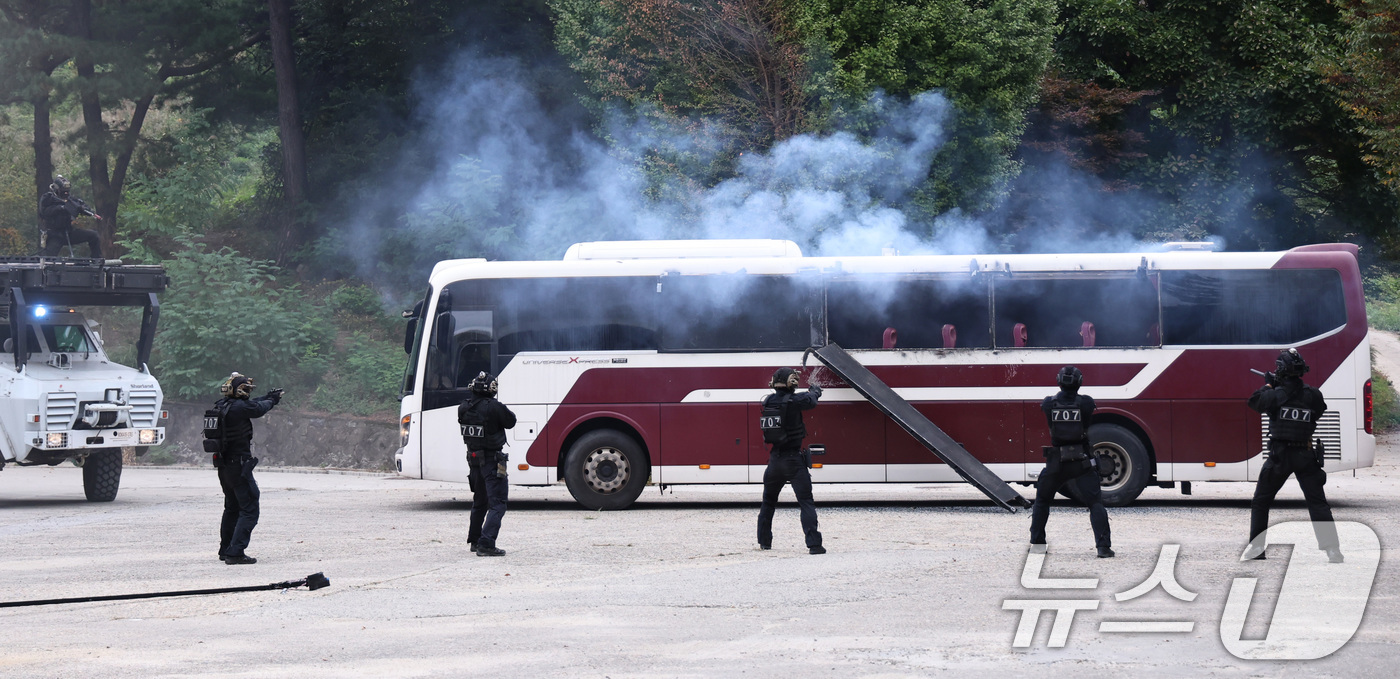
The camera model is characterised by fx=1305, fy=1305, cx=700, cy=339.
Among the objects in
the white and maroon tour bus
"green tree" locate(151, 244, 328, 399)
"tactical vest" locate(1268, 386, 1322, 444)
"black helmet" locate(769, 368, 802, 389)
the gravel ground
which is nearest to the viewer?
the gravel ground

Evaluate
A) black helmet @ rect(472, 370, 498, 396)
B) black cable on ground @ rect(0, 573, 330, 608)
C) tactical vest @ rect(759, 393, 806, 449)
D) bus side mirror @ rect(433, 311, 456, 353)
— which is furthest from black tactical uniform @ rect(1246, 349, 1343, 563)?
bus side mirror @ rect(433, 311, 456, 353)

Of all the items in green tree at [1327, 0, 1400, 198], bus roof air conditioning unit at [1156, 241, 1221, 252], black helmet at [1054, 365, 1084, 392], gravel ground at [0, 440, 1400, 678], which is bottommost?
gravel ground at [0, 440, 1400, 678]

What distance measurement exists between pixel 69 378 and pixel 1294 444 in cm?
1419

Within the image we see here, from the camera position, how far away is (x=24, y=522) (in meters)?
15.2

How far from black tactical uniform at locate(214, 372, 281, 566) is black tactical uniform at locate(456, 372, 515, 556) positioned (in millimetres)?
1702

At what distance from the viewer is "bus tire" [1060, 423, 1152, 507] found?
1561 cm

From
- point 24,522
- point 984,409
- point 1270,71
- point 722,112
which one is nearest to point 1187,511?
point 984,409

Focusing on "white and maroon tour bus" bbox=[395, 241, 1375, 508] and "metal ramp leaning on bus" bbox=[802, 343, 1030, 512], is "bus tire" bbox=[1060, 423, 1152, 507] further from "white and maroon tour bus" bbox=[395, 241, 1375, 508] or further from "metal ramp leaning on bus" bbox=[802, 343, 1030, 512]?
"metal ramp leaning on bus" bbox=[802, 343, 1030, 512]

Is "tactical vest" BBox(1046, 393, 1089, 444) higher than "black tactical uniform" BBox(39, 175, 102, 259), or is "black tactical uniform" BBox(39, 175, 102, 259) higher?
"black tactical uniform" BBox(39, 175, 102, 259)

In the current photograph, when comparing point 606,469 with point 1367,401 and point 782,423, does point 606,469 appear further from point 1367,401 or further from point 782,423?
point 1367,401

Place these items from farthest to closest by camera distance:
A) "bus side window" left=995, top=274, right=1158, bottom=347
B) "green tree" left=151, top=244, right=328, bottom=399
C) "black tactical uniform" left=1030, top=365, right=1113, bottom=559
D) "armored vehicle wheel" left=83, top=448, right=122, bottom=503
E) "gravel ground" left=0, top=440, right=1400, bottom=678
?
1. "green tree" left=151, top=244, right=328, bottom=399
2. "armored vehicle wheel" left=83, top=448, right=122, bottom=503
3. "bus side window" left=995, top=274, right=1158, bottom=347
4. "black tactical uniform" left=1030, top=365, right=1113, bottom=559
5. "gravel ground" left=0, top=440, right=1400, bottom=678

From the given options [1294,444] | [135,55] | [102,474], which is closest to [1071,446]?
[1294,444]

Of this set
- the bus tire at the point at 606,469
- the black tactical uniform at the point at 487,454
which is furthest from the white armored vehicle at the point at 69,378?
the black tactical uniform at the point at 487,454

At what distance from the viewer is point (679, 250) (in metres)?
16.6
